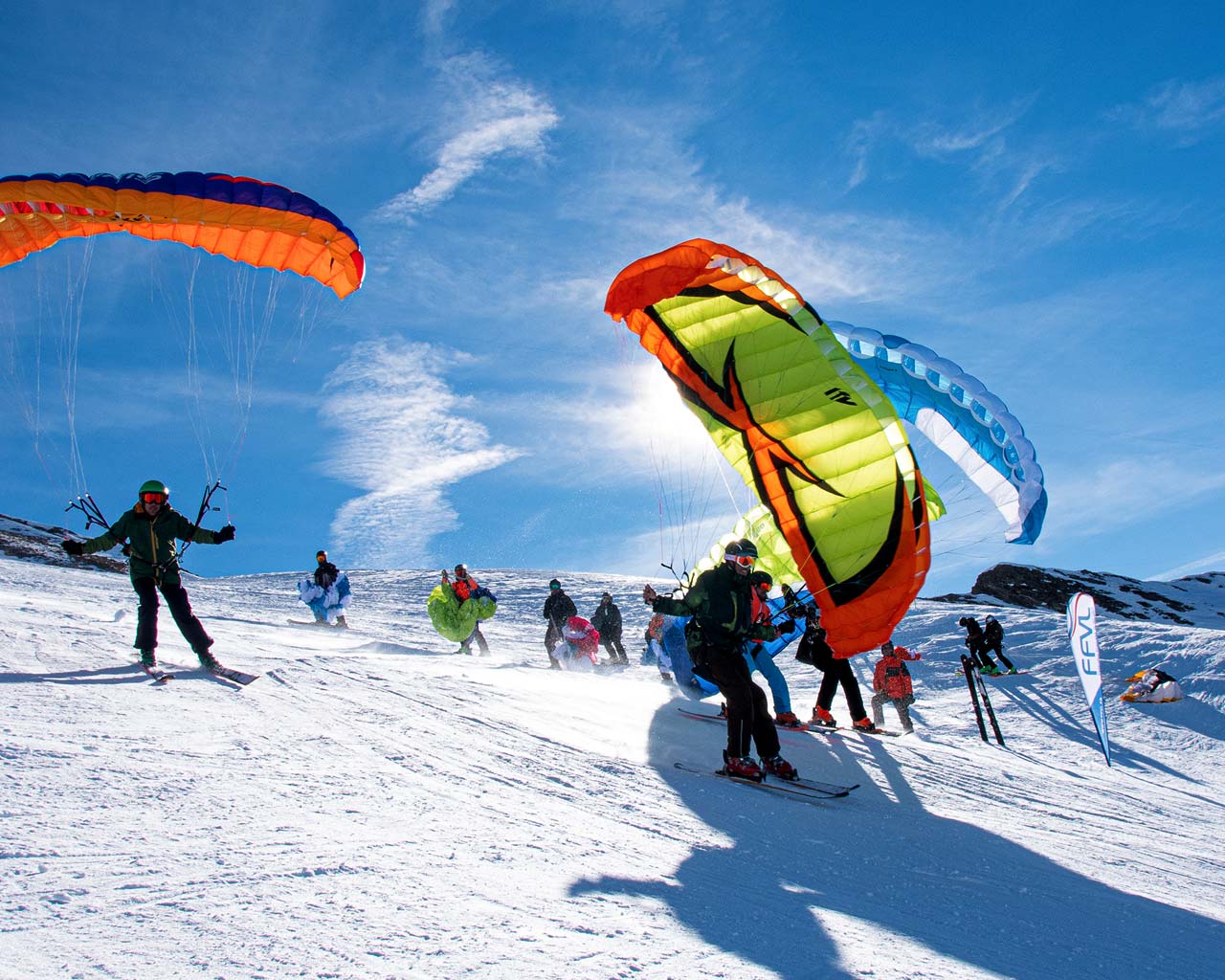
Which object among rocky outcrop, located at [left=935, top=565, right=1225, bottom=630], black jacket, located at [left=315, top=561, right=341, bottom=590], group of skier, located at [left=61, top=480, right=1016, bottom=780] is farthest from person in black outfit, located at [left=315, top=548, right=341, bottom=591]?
rocky outcrop, located at [left=935, top=565, right=1225, bottom=630]

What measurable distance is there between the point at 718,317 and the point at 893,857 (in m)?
6.45

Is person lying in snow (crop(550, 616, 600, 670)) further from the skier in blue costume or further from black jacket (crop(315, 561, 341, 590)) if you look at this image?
the skier in blue costume

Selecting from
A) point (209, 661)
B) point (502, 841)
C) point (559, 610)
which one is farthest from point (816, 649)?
point (502, 841)

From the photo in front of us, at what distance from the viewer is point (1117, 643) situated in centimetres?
1537

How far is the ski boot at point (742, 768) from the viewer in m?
6.02

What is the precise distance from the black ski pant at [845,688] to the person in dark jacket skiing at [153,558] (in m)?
6.01

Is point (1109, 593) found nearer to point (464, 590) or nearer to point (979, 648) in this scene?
point (979, 648)

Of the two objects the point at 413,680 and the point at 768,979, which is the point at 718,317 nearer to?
the point at 413,680

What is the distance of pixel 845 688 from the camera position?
9477mm

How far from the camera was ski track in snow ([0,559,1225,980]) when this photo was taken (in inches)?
103

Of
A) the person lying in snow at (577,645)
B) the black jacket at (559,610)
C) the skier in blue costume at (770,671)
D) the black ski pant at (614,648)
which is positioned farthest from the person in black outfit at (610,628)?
the skier in blue costume at (770,671)

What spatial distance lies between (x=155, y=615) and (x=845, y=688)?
6.55 m

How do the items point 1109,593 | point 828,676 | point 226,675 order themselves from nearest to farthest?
1. point 226,675
2. point 828,676
3. point 1109,593

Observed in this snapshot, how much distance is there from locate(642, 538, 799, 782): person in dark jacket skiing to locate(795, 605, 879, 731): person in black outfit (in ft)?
10.7
